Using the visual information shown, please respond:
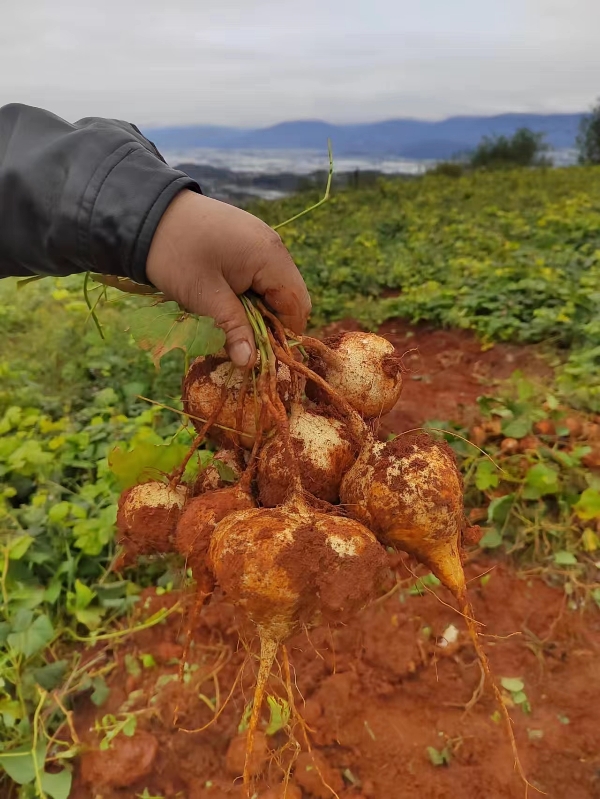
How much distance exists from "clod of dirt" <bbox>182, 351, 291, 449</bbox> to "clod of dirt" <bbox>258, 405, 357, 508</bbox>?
10 cm

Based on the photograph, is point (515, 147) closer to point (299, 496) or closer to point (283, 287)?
point (283, 287)

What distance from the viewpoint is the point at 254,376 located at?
159 cm

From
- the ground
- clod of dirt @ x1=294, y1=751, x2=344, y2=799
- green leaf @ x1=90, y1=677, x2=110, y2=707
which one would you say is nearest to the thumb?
the ground

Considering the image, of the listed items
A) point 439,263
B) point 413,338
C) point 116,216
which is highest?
point 116,216

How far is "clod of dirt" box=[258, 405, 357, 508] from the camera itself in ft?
5.21

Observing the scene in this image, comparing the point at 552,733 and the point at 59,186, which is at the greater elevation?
the point at 59,186

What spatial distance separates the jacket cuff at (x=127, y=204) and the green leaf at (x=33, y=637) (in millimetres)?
1644

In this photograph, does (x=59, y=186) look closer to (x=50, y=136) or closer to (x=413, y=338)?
(x=50, y=136)

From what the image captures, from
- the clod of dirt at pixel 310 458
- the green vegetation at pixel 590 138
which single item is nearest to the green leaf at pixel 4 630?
the clod of dirt at pixel 310 458

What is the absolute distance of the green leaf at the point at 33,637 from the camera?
2389 mm

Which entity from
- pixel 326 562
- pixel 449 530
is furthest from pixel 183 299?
pixel 449 530

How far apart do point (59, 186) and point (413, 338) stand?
4.08 metres

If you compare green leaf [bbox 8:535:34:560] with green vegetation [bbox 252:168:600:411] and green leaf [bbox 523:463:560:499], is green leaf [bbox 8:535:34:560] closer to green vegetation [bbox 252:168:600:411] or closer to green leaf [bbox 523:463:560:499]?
green leaf [bbox 523:463:560:499]

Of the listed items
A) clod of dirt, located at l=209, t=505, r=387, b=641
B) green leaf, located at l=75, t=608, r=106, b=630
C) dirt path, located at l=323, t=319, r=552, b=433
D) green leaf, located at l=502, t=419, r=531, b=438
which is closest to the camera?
clod of dirt, located at l=209, t=505, r=387, b=641
